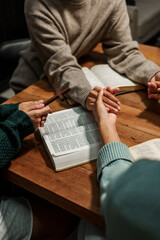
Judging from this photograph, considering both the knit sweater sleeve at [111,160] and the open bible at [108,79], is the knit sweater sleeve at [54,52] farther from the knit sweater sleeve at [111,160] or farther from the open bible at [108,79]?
the knit sweater sleeve at [111,160]

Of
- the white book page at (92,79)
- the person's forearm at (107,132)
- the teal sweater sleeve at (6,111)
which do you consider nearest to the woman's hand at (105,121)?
the person's forearm at (107,132)

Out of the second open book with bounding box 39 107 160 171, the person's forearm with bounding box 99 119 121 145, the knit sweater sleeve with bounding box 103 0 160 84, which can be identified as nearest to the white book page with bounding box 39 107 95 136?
the second open book with bounding box 39 107 160 171

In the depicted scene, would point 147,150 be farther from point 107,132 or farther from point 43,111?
point 43,111

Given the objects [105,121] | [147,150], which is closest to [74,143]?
[105,121]

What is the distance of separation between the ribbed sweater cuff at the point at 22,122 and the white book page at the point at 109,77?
47 cm

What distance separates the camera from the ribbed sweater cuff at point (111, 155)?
2.40 ft

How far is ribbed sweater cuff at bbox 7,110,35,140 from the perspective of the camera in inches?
34.1

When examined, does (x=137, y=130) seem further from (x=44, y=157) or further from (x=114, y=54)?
(x=114, y=54)

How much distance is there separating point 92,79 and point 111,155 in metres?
0.58

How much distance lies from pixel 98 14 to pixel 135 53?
291mm

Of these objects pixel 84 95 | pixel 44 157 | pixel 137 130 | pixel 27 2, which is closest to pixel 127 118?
pixel 137 130

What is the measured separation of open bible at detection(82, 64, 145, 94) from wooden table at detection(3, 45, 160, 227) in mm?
69

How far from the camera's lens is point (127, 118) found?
1.03 m

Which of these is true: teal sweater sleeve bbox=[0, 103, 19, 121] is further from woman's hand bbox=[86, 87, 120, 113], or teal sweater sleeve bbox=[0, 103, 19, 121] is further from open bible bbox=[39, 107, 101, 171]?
woman's hand bbox=[86, 87, 120, 113]
